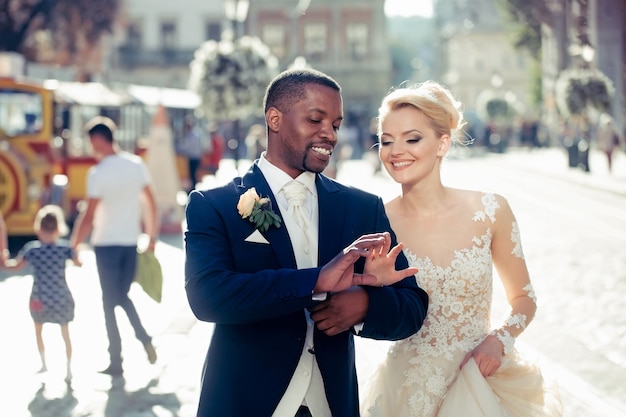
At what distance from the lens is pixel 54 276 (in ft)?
26.0

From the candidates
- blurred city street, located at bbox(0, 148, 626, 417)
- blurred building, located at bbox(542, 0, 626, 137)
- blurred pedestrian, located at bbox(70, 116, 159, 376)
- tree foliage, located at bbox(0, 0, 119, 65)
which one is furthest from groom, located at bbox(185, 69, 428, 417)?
blurred building, located at bbox(542, 0, 626, 137)

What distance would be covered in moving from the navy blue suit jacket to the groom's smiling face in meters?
0.13

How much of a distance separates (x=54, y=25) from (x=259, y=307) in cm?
3849

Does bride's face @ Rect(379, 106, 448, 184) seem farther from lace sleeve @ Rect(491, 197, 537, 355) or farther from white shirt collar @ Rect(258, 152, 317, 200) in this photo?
white shirt collar @ Rect(258, 152, 317, 200)

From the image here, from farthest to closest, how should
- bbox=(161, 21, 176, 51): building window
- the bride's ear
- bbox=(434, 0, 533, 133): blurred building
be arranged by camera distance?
bbox=(434, 0, 533, 133): blurred building
bbox=(161, 21, 176, 51): building window
the bride's ear

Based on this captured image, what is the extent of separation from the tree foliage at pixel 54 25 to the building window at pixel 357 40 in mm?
25048

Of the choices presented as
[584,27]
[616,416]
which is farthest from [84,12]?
[616,416]

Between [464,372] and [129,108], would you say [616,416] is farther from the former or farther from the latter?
[129,108]

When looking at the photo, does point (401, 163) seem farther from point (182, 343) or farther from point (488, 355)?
point (182, 343)

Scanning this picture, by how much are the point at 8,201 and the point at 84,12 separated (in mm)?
25908

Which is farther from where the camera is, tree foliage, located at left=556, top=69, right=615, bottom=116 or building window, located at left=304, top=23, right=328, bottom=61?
building window, located at left=304, top=23, right=328, bottom=61

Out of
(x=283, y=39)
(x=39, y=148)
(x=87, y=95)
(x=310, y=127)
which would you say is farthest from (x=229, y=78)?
(x=283, y=39)

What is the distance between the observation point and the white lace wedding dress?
13.1 ft

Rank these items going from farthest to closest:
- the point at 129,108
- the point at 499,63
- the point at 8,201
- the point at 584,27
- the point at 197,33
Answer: the point at 499,63
the point at 197,33
the point at 584,27
the point at 129,108
the point at 8,201
